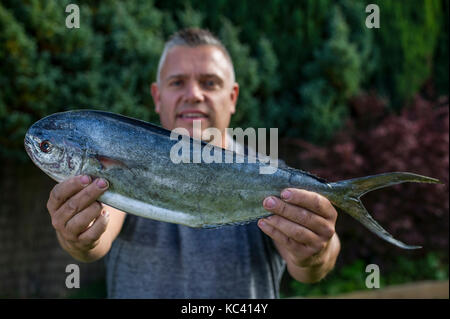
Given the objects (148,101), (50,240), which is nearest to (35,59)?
(148,101)

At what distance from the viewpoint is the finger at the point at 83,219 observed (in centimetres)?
211

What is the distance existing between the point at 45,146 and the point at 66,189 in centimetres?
22

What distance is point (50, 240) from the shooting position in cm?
562

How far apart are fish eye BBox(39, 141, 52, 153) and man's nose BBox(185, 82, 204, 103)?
109 centimetres

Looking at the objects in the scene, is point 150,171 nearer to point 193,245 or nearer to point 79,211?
point 79,211

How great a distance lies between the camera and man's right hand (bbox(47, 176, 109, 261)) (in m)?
1.97

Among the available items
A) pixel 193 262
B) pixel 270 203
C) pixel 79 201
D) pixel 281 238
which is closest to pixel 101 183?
pixel 79 201

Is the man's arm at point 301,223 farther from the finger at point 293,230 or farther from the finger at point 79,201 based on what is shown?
the finger at point 79,201

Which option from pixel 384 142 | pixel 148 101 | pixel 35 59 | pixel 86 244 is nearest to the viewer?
pixel 86 244

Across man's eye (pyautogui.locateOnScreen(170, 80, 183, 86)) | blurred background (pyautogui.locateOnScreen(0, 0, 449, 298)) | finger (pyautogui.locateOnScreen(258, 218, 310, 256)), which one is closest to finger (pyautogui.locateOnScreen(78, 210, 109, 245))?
finger (pyautogui.locateOnScreen(258, 218, 310, 256))

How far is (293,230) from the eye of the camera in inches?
85.9

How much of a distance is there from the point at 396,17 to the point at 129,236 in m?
5.79

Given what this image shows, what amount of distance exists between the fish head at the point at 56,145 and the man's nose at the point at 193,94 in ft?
3.37

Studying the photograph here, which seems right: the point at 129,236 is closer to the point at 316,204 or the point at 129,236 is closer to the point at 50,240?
the point at 316,204
